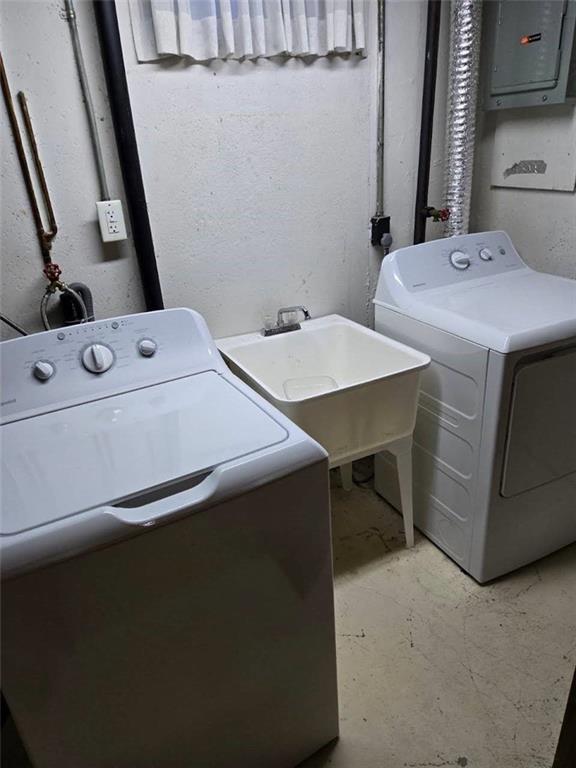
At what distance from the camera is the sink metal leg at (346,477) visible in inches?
88.3

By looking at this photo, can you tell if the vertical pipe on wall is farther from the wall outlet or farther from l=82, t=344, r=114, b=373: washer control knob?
l=82, t=344, r=114, b=373: washer control knob

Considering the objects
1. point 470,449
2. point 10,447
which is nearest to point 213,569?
point 10,447

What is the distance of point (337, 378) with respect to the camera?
198 centimetres

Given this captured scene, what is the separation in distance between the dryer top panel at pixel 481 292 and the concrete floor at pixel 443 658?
87cm

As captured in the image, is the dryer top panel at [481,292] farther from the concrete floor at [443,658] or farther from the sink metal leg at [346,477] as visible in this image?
the concrete floor at [443,658]

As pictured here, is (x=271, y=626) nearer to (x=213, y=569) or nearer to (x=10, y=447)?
(x=213, y=569)

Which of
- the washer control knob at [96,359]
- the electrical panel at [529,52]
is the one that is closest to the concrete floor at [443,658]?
the washer control knob at [96,359]

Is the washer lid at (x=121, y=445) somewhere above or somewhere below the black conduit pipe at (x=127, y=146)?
below

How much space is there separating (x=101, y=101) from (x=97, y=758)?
63.6 inches

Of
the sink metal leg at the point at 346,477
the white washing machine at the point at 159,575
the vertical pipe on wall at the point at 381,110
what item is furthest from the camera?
the sink metal leg at the point at 346,477

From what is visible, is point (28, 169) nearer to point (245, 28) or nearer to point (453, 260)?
point (245, 28)

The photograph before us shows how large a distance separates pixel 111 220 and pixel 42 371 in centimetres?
54

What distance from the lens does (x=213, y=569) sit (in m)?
0.95

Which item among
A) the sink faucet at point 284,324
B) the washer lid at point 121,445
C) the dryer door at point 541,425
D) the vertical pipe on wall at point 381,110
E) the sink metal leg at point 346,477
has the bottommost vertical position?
the sink metal leg at point 346,477
